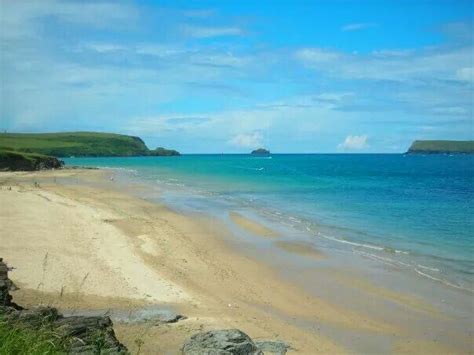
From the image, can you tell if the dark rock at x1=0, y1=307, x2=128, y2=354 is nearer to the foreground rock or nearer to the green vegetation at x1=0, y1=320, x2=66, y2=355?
the foreground rock

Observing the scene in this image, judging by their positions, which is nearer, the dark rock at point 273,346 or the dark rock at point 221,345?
the dark rock at point 221,345

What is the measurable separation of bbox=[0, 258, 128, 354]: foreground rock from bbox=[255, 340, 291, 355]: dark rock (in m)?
2.90

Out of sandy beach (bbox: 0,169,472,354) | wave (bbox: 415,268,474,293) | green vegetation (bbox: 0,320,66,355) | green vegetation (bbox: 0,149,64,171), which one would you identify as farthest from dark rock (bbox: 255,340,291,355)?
green vegetation (bbox: 0,149,64,171)

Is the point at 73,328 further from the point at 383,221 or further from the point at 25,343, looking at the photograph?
the point at 383,221

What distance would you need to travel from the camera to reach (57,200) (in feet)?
105

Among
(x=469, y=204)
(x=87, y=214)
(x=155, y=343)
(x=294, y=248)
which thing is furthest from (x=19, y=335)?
(x=469, y=204)

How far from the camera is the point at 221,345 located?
8008 mm

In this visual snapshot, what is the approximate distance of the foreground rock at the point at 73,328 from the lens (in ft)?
20.8

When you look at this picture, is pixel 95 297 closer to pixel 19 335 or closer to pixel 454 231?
pixel 19 335

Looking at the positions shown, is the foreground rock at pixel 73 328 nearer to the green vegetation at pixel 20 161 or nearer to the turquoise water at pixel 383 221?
the turquoise water at pixel 383 221

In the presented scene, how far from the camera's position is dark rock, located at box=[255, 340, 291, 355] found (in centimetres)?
920

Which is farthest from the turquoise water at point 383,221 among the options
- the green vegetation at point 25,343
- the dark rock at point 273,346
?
the green vegetation at point 25,343

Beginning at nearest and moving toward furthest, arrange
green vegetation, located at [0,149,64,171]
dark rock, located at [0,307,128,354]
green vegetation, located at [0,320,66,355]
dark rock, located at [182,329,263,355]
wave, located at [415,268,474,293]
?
green vegetation, located at [0,320,66,355] < dark rock, located at [0,307,128,354] < dark rock, located at [182,329,263,355] < wave, located at [415,268,474,293] < green vegetation, located at [0,149,64,171]

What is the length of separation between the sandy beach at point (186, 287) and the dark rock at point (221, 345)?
2.90 ft
